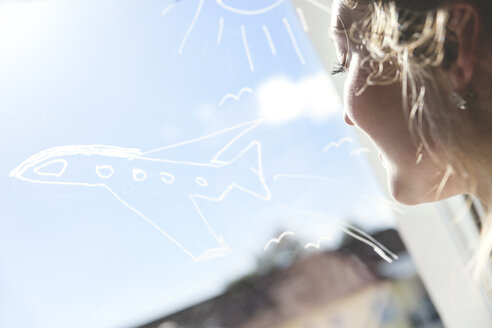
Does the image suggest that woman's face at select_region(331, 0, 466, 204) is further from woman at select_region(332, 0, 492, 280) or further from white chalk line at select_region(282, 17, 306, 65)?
white chalk line at select_region(282, 17, 306, 65)

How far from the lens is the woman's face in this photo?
1.88ft

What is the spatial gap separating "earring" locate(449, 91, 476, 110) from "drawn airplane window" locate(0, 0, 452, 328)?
0.30 metres

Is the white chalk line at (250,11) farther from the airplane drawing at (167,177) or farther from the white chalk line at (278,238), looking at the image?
the white chalk line at (278,238)

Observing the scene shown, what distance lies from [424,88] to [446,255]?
1.48 ft

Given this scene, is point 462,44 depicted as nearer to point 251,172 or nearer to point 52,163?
point 251,172

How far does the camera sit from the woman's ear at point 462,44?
47 cm

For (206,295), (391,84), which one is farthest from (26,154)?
(391,84)

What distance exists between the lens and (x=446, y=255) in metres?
0.88

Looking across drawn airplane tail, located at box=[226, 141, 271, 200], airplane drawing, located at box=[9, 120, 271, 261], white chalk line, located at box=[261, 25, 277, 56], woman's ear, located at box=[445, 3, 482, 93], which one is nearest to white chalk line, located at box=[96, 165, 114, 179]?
airplane drawing, located at box=[9, 120, 271, 261]

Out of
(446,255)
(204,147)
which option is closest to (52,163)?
(204,147)

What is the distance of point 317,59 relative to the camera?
0.82 m

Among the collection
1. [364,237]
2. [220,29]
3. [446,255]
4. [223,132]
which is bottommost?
[446,255]

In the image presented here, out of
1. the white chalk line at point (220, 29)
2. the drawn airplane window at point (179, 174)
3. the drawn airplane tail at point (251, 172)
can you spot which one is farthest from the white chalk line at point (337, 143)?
the white chalk line at point (220, 29)

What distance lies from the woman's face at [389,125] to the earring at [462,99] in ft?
0.23
